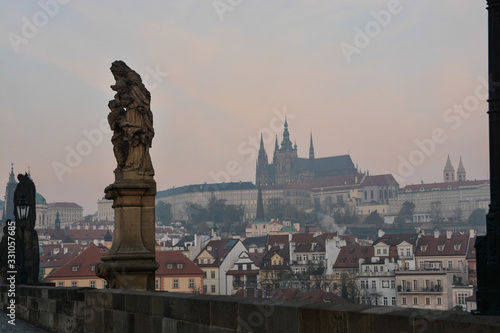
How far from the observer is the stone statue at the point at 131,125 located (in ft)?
29.1

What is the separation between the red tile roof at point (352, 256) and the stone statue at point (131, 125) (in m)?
96.5

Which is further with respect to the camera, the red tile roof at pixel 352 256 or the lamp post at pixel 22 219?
the red tile roof at pixel 352 256

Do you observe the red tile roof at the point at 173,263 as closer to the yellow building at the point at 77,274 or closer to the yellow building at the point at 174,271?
the yellow building at the point at 174,271

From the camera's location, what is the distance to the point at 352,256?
4215 inches

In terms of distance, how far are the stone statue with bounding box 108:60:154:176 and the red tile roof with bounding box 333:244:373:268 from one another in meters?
96.5

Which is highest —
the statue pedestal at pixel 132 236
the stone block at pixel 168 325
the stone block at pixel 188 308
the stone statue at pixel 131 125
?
the stone statue at pixel 131 125

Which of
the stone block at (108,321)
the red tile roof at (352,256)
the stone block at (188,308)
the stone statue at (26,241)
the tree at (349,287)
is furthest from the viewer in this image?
the red tile roof at (352,256)

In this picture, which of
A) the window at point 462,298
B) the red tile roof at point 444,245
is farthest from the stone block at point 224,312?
the red tile roof at point 444,245

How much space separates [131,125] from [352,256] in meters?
99.9

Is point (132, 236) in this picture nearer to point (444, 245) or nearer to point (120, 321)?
point (120, 321)

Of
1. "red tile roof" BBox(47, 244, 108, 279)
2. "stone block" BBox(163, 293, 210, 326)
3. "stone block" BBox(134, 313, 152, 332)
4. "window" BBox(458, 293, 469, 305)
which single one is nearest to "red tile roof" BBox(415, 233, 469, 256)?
"window" BBox(458, 293, 469, 305)

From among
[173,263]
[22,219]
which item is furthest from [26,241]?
[173,263]

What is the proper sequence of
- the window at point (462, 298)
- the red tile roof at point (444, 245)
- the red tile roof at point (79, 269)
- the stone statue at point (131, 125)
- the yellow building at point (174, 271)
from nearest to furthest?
the stone statue at point (131, 125)
the red tile roof at point (79, 269)
the yellow building at point (174, 271)
the window at point (462, 298)
the red tile roof at point (444, 245)

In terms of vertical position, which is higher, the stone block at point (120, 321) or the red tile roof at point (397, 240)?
the stone block at point (120, 321)
